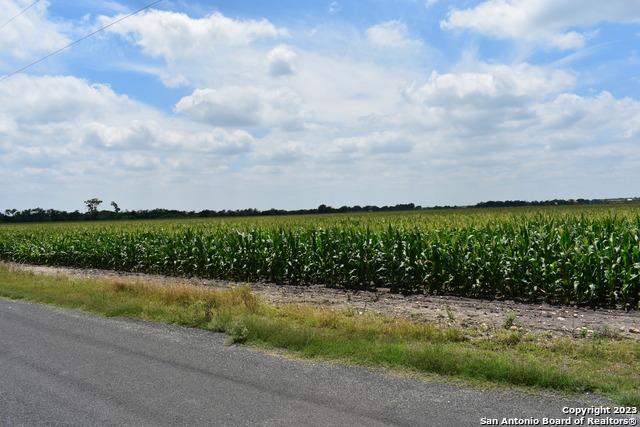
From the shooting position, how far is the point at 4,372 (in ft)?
19.4

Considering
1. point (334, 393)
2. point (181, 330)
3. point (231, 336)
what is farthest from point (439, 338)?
point (181, 330)

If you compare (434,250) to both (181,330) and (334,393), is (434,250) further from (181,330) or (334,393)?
(334,393)

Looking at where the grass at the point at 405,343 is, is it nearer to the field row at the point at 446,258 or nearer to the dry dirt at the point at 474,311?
the dry dirt at the point at 474,311

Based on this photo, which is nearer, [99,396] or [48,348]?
[99,396]

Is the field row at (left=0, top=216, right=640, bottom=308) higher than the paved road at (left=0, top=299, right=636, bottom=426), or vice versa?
the field row at (left=0, top=216, right=640, bottom=308)

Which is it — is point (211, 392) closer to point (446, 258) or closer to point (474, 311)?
point (474, 311)

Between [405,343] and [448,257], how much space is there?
5676 millimetres

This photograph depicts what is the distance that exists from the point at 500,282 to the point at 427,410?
757 cm

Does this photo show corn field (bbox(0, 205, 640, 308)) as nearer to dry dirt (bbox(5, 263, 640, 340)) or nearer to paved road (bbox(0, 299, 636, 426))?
dry dirt (bbox(5, 263, 640, 340))

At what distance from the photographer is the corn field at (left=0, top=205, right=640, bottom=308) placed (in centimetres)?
1016

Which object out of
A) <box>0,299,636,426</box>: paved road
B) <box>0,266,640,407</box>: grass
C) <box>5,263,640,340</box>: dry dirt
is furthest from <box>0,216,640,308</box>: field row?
<box>0,299,636,426</box>: paved road

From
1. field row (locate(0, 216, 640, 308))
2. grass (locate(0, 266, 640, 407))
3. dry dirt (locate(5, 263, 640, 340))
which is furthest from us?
field row (locate(0, 216, 640, 308))

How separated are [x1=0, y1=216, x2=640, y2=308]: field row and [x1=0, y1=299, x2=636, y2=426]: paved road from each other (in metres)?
6.55

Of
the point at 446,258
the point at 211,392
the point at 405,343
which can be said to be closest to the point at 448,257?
the point at 446,258
